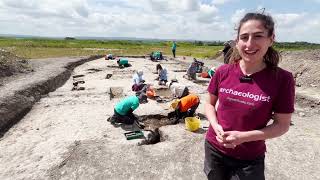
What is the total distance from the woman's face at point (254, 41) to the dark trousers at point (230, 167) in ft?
2.43

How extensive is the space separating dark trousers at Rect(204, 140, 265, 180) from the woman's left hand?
24 cm

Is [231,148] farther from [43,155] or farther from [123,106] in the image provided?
[123,106]

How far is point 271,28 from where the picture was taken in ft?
7.39

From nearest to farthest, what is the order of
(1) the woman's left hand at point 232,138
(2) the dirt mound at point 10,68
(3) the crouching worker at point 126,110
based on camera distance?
1. (1) the woman's left hand at point 232,138
2. (3) the crouching worker at point 126,110
3. (2) the dirt mound at point 10,68

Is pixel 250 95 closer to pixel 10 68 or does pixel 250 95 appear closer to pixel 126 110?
pixel 126 110

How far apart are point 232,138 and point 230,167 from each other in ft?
1.29

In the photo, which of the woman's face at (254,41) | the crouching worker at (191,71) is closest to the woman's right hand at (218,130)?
the woman's face at (254,41)

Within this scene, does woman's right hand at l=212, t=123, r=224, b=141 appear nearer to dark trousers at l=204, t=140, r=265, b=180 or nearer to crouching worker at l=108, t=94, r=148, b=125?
dark trousers at l=204, t=140, r=265, b=180

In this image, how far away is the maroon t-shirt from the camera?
2.25m

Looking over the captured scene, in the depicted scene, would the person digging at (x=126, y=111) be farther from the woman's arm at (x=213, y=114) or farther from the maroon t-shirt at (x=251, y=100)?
the maroon t-shirt at (x=251, y=100)

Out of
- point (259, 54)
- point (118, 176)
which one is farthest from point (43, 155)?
point (259, 54)

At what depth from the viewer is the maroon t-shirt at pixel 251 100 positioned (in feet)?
7.38

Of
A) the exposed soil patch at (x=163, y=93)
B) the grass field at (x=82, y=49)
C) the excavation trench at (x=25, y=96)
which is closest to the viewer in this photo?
the excavation trench at (x=25, y=96)

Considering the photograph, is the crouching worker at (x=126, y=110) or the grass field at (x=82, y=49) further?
the grass field at (x=82, y=49)
